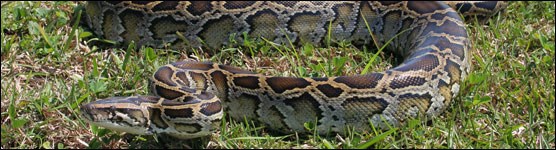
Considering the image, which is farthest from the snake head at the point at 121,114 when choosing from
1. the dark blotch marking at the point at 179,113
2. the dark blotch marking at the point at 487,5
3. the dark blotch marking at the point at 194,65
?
the dark blotch marking at the point at 487,5

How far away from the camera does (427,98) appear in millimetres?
7320

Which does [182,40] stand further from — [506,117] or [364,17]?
[506,117]

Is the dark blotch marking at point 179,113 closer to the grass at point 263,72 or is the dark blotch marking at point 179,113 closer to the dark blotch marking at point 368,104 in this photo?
the grass at point 263,72

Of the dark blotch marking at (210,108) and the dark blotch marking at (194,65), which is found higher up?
the dark blotch marking at (194,65)

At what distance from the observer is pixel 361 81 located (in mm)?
7137

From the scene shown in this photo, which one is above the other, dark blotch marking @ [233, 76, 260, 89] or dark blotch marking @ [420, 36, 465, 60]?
dark blotch marking @ [420, 36, 465, 60]

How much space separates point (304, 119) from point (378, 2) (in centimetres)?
294

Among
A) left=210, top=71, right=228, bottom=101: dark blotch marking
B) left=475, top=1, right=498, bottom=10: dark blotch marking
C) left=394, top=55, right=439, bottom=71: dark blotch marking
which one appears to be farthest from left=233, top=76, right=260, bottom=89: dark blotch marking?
left=475, top=1, right=498, bottom=10: dark blotch marking

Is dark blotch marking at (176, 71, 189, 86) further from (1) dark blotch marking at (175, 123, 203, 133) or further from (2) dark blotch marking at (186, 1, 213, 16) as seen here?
(2) dark blotch marking at (186, 1, 213, 16)

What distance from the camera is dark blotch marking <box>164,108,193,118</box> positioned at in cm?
653

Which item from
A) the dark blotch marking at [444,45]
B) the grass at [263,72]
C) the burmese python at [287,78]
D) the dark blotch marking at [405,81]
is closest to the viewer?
the burmese python at [287,78]

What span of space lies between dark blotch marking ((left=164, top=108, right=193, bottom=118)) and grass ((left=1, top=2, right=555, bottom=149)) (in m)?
0.47

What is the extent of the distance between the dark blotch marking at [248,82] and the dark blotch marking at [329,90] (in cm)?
60

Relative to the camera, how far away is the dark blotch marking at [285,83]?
7.14 meters
